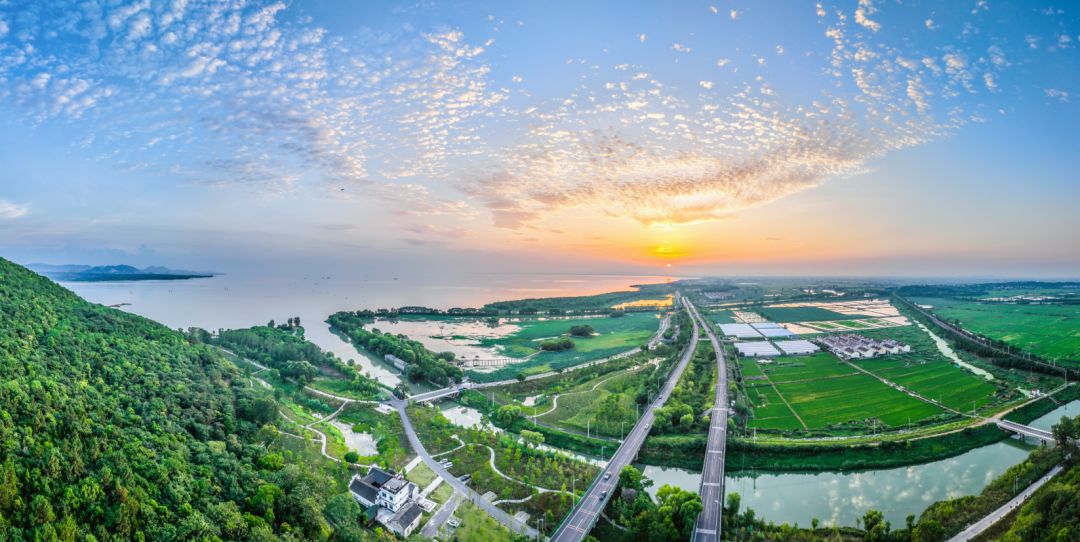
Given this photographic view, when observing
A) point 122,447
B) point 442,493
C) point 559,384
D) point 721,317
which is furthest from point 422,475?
point 721,317

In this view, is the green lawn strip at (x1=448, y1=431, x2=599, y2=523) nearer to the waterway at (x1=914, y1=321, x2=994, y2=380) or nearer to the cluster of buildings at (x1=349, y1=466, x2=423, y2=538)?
the cluster of buildings at (x1=349, y1=466, x2=423, y2=538)

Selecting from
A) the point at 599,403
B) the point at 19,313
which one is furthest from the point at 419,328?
the point at 19,313

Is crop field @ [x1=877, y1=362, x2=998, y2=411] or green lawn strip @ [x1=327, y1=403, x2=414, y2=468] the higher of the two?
crop field @ [x1=877, y1=362, x2=998, y2=411]

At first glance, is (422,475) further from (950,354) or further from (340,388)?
(950,354)

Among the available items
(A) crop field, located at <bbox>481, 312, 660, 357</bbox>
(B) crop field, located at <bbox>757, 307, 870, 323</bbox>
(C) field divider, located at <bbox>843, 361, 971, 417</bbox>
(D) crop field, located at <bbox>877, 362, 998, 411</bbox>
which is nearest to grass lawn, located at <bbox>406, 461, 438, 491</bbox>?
(A) crop field, located at <bbox>481, 312, 660, 357</bbox>

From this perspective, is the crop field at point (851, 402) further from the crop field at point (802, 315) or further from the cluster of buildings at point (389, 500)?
the crop field at point (802, 315)

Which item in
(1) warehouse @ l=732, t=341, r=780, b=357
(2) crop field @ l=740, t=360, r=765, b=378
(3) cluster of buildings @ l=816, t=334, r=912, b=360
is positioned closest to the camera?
(2) crop field @ l=740, t=360, r=765, b=378
